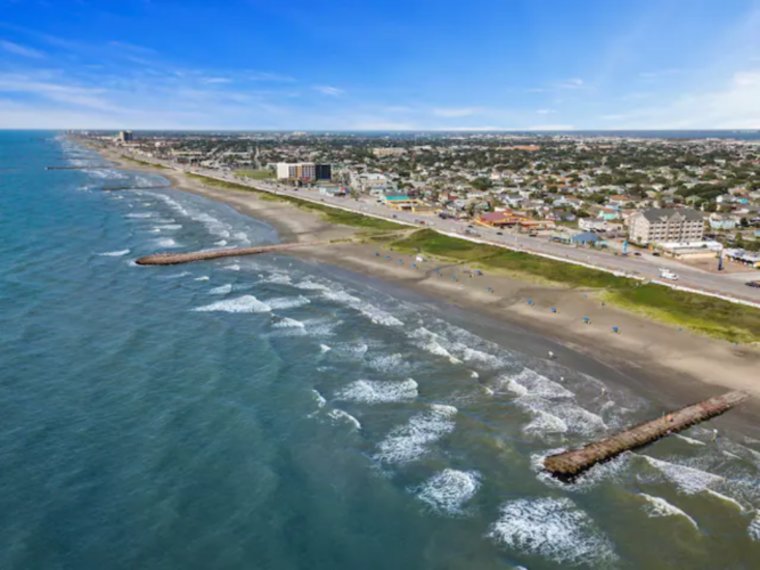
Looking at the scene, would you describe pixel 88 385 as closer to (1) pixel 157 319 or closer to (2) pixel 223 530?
(1) pixel 157 319

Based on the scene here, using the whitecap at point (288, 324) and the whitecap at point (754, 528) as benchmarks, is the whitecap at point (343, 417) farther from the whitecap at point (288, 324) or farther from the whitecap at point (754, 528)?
the whitecap at point (754, 528)

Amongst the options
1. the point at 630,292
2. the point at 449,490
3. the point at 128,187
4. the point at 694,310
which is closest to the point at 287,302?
the point at 449,490

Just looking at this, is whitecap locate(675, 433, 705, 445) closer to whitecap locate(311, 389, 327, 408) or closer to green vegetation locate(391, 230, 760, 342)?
green vegetation locate(391, 230, 760, 342)

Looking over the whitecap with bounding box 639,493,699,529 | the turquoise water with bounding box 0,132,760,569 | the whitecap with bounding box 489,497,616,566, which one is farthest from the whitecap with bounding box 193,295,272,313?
the whitecap with bounding box 639,493,699,529

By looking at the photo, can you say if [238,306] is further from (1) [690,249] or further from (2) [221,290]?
(1) [690,249]

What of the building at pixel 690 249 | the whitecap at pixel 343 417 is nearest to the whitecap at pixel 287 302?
the whitecap at pixel 343 417

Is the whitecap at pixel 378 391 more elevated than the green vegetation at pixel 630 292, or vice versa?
the green vegetation at pixel 630 292
